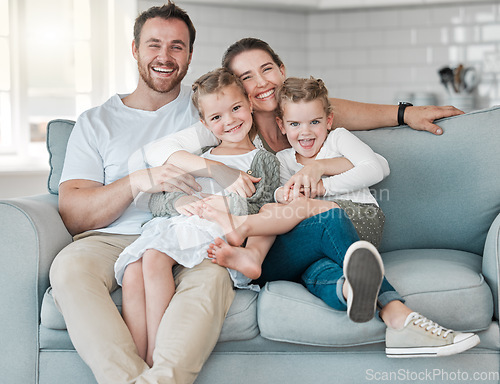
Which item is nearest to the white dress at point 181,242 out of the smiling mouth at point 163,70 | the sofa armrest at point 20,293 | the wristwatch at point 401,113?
the sofa armrest at point 20,293

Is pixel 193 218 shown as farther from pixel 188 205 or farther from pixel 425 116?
pixel 425 116

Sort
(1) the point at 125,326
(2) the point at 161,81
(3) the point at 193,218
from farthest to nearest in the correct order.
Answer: (2) the point at 161,81 < (3) the point at 193,218 < (1) the point at 125,326

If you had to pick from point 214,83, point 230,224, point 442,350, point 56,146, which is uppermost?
point 214,83

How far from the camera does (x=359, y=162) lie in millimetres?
1895

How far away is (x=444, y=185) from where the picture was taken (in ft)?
6.68

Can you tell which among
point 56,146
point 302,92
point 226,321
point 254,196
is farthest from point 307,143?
point 56,146

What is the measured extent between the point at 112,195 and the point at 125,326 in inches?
21.7

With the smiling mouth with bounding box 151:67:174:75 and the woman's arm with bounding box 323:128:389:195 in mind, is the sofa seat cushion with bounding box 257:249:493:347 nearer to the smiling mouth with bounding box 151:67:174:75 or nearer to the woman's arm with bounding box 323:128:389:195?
the woman's arm with bounding box 323:128:389:195

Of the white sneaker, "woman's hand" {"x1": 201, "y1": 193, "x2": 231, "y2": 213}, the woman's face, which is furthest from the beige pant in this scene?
the woman's face

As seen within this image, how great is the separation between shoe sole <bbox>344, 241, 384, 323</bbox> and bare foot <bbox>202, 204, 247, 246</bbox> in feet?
1.26

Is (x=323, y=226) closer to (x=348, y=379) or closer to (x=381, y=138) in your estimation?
(x=348, y=379)

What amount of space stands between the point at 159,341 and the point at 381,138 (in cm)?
117

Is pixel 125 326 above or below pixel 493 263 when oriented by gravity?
below

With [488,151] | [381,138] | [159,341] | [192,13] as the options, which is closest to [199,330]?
[159,341]
